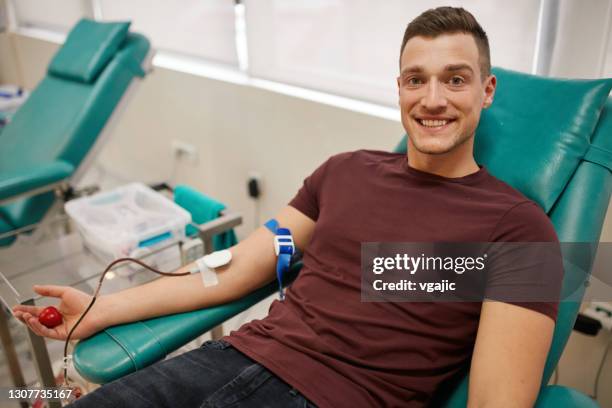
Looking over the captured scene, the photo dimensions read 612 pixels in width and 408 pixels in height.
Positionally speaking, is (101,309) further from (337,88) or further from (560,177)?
(337,88)

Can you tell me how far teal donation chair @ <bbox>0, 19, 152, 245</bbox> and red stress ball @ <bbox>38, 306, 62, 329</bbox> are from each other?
659mm

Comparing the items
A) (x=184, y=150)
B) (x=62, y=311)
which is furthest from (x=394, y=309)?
(x=184, y=150)

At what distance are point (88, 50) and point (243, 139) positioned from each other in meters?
0.72

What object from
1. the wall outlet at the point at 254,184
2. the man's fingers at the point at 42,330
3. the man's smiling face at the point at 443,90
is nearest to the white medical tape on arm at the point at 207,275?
the man's fingers at the point at 42,330

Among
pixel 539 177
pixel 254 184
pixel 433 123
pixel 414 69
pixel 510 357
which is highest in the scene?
pixel 414 69

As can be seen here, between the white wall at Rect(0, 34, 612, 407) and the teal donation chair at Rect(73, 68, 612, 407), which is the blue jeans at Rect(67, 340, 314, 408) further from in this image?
the white wall at Rect(0, 34, 612, 407)

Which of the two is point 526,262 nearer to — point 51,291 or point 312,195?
point 312,195

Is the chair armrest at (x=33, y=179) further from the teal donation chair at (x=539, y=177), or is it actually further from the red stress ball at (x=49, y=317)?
the teal donation chair at (x=539, y=177)

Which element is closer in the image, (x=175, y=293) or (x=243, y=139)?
(x=175, y=293)

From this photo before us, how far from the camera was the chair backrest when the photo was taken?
1.01 meters

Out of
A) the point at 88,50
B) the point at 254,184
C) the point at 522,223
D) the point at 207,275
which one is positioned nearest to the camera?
the point at 522,223

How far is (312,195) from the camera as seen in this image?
1.29 metres

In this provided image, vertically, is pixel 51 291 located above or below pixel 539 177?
below

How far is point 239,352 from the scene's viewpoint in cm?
109
